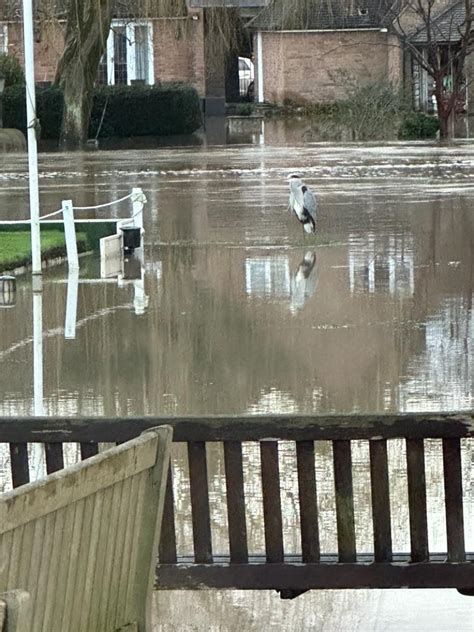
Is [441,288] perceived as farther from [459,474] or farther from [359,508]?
[459,474]

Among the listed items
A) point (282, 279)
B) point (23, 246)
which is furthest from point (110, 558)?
point (23, 246)

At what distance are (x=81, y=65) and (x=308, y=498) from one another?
36.8 m

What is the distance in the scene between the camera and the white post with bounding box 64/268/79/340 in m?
12.7

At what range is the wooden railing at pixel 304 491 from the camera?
5234 millimetres

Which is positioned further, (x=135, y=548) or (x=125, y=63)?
(x=125, y=63)

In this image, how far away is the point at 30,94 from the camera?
15.6 meters

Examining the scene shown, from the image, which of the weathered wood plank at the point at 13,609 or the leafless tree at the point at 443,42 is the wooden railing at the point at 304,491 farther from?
the leafless tree at the point at 443,42

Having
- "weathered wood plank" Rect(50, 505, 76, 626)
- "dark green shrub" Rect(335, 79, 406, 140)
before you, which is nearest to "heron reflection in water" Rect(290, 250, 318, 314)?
"weathered wood plank" Rect(50, 505, 76, 626)

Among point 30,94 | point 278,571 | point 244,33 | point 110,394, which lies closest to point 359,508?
point 278,571

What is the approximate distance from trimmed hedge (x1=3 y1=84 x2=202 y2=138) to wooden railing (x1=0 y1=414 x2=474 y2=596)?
42759mm

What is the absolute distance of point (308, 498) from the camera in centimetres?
532

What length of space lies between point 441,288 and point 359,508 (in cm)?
784

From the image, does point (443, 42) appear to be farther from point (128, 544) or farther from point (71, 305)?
point (128, 544)

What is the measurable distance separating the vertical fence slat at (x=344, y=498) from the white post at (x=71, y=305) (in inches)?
287
